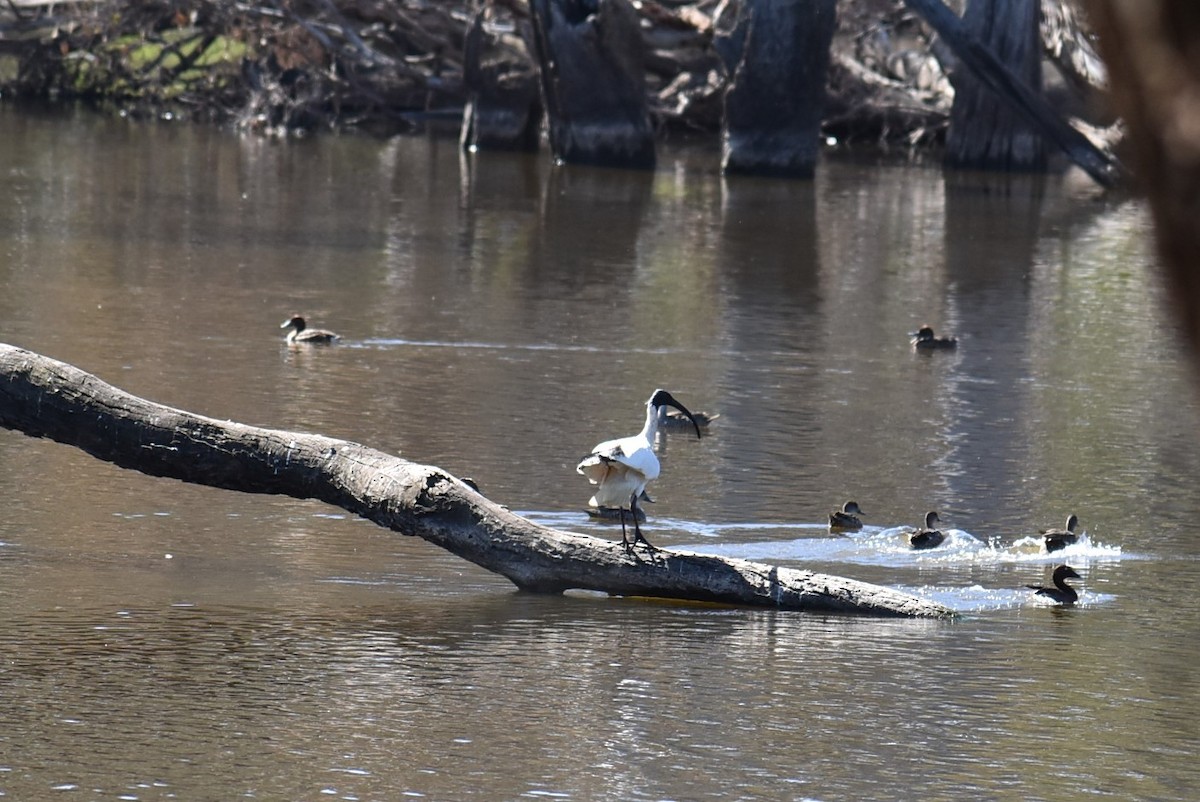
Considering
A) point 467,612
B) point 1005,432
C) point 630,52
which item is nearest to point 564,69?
point 630,52

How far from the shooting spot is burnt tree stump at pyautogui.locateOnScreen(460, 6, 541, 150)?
35781 mm

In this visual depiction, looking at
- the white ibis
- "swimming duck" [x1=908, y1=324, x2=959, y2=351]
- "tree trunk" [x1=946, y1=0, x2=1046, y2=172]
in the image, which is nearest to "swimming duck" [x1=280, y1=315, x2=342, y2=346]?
"swimming duck" [x1=908, y1=324, x2=959, y2=351]

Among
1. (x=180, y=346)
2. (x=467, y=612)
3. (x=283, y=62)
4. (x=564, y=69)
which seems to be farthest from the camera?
(x=283, y=62)

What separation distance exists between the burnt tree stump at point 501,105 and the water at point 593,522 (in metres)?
11.5

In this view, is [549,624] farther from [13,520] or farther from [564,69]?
[564,69]

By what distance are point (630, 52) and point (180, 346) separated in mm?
19611

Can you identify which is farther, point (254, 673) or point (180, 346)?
point (180, 346)

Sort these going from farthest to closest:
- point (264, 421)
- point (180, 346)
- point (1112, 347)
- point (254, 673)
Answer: point (1112, 347)
point (180, 346)
point (264, 421)
point (254, 673)

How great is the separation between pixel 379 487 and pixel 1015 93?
2496cm

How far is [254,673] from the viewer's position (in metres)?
6.87

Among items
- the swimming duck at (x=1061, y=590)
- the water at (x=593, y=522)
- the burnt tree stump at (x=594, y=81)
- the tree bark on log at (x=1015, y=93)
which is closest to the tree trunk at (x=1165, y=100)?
the water at (x=593, y=522)

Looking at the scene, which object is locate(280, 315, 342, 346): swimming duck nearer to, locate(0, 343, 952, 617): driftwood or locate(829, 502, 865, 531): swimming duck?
locate(829, 502, 865, 531): swimming duck

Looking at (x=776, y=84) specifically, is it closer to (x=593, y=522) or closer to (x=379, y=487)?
(x=593, y=522)

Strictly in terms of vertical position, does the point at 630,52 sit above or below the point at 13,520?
above
